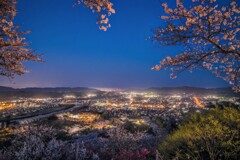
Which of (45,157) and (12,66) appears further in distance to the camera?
(12,66)

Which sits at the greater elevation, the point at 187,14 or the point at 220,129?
the point at 187,14

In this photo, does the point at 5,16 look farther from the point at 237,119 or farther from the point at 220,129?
the point at 237,119

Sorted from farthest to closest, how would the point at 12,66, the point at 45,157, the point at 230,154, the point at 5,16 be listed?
1. the point at 12,66
2. the point at 5,16
3. the point at 230,154
4. the point at 45,157

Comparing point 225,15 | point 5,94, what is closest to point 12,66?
point 225,15

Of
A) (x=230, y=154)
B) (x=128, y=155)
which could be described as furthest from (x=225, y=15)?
(x=128, y=155)

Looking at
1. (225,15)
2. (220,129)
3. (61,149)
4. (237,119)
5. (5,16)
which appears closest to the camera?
(61,149)

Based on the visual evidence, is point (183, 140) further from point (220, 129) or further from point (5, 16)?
point (5, 16)

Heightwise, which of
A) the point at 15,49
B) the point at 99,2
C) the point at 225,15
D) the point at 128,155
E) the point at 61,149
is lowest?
the point at 128,155

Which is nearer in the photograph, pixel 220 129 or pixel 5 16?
pixel 220 129

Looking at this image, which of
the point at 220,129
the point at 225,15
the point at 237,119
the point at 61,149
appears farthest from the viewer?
the point at 225,15
